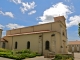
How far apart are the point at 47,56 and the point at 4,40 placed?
19.1 meters

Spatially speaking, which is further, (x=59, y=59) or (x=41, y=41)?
(x=41, y=41)

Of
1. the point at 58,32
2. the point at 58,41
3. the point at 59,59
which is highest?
the point at 58,32

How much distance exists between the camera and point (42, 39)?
106 ft

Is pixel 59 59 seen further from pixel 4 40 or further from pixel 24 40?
pixel 4 40

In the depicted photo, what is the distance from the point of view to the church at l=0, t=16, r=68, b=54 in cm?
3145

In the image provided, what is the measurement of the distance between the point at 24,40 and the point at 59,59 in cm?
1711

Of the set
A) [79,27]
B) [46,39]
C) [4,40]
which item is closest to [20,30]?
[4,40]

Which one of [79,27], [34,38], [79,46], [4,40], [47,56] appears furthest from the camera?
[79,46]

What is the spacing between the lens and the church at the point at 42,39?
31453 mm

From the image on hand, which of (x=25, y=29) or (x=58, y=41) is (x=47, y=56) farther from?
Result: (x=25, y=29)

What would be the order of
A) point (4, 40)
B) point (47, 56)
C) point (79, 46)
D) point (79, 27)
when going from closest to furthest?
point (47, 56), point (79, 27), point (4, 40), point (79, 46)

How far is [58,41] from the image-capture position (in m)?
32.6

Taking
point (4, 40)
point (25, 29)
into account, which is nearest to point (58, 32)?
point (25, 29)

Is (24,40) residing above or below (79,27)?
below
